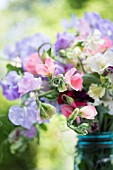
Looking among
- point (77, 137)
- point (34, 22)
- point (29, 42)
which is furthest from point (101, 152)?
point (34, 22)

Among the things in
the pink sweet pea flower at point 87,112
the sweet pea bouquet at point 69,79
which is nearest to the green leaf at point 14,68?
the sweet pea bouquet at point 69,79

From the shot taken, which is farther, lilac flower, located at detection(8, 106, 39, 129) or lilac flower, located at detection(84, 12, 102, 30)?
lilac flower, located at detection(84, 12, 102, 30)

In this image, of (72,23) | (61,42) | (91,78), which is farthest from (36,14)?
(91,78)

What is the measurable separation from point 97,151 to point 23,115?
179 mm

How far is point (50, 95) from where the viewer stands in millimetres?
866

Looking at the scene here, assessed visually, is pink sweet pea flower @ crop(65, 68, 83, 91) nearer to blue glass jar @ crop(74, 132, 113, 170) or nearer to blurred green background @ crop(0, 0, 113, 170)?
blue glass jar @ crop(74, 132, 113, 170)

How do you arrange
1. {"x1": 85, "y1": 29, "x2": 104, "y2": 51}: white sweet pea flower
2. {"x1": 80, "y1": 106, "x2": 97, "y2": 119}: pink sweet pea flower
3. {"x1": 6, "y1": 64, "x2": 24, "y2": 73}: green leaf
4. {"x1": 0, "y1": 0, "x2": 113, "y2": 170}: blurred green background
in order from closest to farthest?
{"x1": 80, "y1": 106, "x2": 97, "y2": 119}: pink sweet pea flower → {"x1": 85, "y1": 29, "x2": 104, "y2": 51}: white sweet pea flower → {"x1": 6, "y1": 64, "x2": 24, "y2": 73}: green leaf → {"x1": 0, "y1": 0, "x2": 113, "y2": 170}: blurred green background

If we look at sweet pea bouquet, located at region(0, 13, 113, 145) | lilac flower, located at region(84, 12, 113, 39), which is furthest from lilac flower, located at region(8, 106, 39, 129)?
lilac flower, located at region(84, 12, 113, 39)

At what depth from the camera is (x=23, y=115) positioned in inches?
34.0

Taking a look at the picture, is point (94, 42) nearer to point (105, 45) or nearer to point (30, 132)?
point (105, 45)

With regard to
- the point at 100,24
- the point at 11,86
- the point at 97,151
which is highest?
the point at 100,24

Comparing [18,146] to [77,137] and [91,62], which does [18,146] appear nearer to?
[77,137]

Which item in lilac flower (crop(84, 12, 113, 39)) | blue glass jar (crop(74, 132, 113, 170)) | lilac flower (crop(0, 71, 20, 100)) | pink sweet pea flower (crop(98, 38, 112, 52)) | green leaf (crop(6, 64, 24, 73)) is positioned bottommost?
blue glass jar (crop(74, 132, 113, 170))

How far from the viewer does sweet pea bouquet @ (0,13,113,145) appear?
79cm
